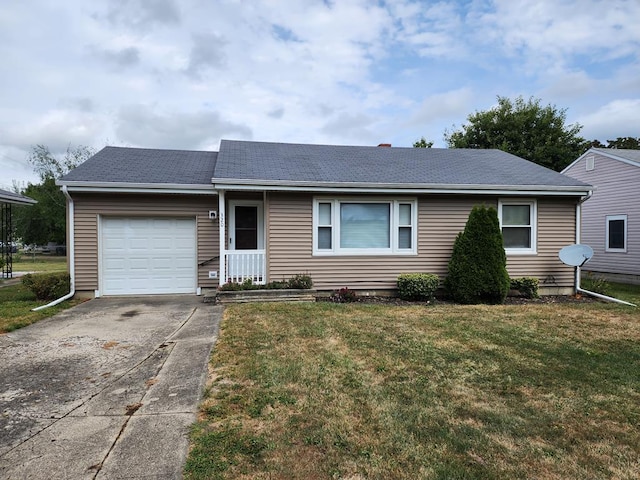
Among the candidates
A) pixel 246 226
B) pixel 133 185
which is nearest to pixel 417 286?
pixel 246 226

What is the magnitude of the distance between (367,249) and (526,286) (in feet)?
13.4

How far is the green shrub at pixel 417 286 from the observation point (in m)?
8.72

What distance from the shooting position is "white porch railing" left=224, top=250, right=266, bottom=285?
28.0ft

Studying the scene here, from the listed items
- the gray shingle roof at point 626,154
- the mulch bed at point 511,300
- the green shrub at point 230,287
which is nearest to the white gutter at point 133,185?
the green shrub at point 230,287

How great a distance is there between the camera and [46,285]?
7.95m

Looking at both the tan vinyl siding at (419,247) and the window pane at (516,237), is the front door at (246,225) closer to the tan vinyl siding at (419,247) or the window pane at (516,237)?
the tan vinyl siding at (419,247)

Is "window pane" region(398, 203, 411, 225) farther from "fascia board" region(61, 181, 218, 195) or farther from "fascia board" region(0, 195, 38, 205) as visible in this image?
"fascia board" region(0, 195, 38, 205)

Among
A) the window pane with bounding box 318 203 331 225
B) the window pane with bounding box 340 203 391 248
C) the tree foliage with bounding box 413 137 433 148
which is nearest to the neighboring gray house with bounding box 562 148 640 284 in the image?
the window pane with bounding box 340 203 391 248

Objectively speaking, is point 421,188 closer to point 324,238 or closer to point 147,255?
point 324,238

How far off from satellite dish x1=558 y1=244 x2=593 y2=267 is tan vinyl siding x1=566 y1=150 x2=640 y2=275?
516 cm

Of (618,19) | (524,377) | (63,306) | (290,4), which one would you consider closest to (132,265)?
(63,306)

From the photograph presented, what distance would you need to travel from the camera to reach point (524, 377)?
391 centimetres

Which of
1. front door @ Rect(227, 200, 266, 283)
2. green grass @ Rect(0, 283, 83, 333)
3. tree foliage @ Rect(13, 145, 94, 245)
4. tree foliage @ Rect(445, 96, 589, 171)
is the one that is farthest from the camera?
tree foliage @ Rect(13, 145, 94, 245)

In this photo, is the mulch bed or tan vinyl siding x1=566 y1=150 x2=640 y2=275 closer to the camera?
the mulch bed
